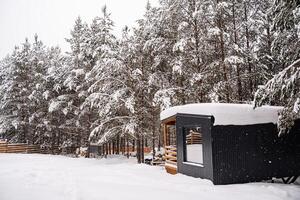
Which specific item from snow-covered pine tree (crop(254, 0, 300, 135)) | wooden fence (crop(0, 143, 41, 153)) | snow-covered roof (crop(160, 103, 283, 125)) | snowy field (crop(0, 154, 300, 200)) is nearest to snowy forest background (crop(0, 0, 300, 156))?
snow-covered pine tree (crop(254, 0, 300, 135))

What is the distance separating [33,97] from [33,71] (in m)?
5.02

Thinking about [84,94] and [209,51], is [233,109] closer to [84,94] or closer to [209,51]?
[209,51]

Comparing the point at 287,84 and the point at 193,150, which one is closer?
the point at 287,84

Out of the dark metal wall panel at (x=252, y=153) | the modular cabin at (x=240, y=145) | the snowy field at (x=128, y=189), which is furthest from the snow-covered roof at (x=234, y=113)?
the snowy field at (x=128, y=189)

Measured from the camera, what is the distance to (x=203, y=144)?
11930mm

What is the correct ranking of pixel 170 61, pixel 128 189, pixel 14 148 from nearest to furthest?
pixel 128 189, pixel 170 61, pixel 14 148

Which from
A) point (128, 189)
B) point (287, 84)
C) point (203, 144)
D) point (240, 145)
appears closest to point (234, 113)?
point (240, 145)

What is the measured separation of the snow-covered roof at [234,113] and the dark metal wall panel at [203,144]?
252 mm

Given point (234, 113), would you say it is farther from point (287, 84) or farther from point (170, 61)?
point (170, 61)

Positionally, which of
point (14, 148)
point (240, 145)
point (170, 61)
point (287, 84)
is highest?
point (170, 61)

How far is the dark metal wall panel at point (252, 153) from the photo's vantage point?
11445mm

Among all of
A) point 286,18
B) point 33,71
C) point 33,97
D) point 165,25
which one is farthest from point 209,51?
point 33,71

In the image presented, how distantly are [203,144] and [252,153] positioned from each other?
1.89 meters

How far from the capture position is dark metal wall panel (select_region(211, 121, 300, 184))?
1145 cm
